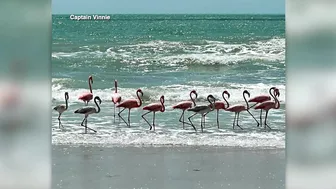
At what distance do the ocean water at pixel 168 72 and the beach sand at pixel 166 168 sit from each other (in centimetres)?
34

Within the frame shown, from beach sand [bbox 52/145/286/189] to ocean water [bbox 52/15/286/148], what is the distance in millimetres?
342

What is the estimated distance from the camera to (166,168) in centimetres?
335

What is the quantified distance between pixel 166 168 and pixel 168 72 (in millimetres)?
5948

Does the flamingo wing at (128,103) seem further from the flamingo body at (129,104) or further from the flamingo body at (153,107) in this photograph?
the flamingo body at (153,107)

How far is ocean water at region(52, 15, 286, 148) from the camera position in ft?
15.1

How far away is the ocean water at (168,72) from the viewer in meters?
4.61

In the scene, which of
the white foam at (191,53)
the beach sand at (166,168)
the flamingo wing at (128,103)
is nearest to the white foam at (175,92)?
the flamingo wing at (128,103)

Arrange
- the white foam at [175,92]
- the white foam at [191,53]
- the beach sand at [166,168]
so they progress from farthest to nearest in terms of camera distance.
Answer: the white foam at [191,53]
the white foam at [175,92]
the beach sand at [166,168]

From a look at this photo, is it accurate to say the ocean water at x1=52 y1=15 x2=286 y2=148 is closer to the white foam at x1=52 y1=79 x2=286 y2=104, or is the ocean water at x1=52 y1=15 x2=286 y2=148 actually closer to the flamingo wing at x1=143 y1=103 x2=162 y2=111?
the white foam at x1=52 y1=79 x2=286 y2=104

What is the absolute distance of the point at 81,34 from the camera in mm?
13531

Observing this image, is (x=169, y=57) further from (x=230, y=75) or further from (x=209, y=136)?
(x=209, y=136)

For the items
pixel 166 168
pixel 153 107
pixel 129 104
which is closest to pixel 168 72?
pixel 129 104
